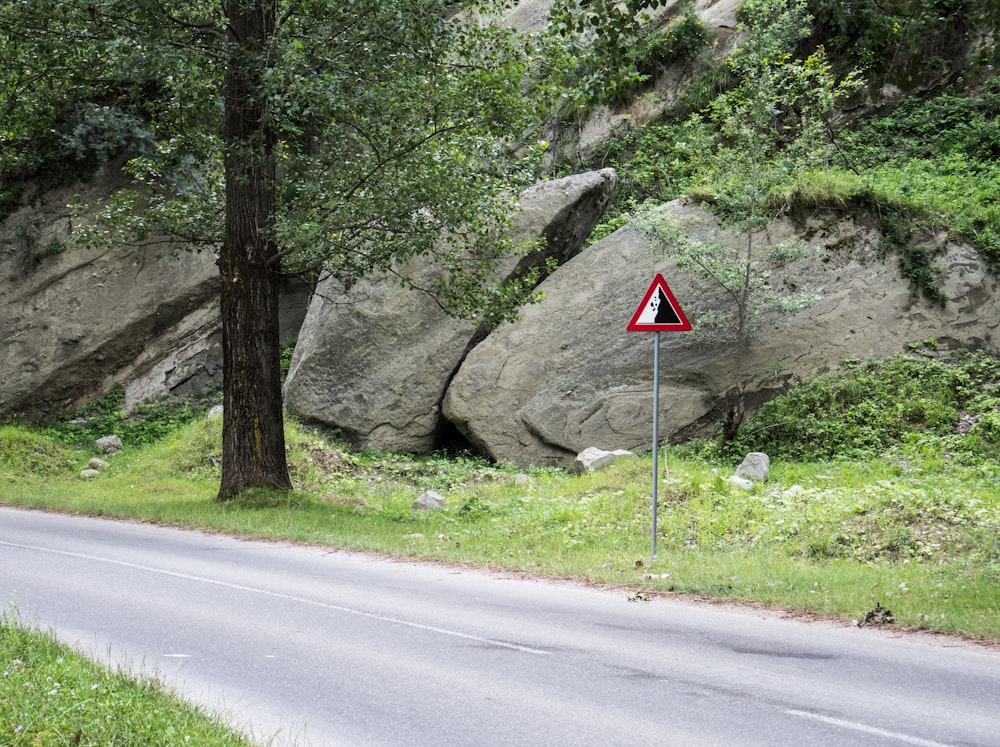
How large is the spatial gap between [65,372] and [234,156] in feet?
52.5

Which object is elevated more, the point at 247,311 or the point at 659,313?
the point at 247,311

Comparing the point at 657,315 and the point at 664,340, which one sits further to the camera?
the point at 664,340

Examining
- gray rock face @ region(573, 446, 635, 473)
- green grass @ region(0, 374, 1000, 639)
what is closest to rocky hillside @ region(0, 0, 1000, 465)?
gray rock face @ region(573, 446, 635, 473)

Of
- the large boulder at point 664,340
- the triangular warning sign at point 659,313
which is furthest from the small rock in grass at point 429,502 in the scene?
the triangular warning sign at point 659,313

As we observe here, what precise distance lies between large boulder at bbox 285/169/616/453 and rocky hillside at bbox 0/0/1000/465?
5 centimetres

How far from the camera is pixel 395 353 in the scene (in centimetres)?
2259

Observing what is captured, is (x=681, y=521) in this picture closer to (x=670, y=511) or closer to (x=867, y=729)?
(x=670, y=511)

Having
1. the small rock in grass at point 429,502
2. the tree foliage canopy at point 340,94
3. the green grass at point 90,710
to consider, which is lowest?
the small rock in grass at point 429,502

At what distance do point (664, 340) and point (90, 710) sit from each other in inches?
655

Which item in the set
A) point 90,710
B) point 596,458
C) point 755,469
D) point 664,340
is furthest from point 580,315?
point 90,710

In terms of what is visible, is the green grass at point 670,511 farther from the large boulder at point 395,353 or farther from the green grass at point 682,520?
the large boulder at point 395,353

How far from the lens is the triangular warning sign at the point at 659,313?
11.3 meters

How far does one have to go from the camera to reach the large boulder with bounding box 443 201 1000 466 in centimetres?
1938

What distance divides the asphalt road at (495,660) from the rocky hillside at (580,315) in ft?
35.4
